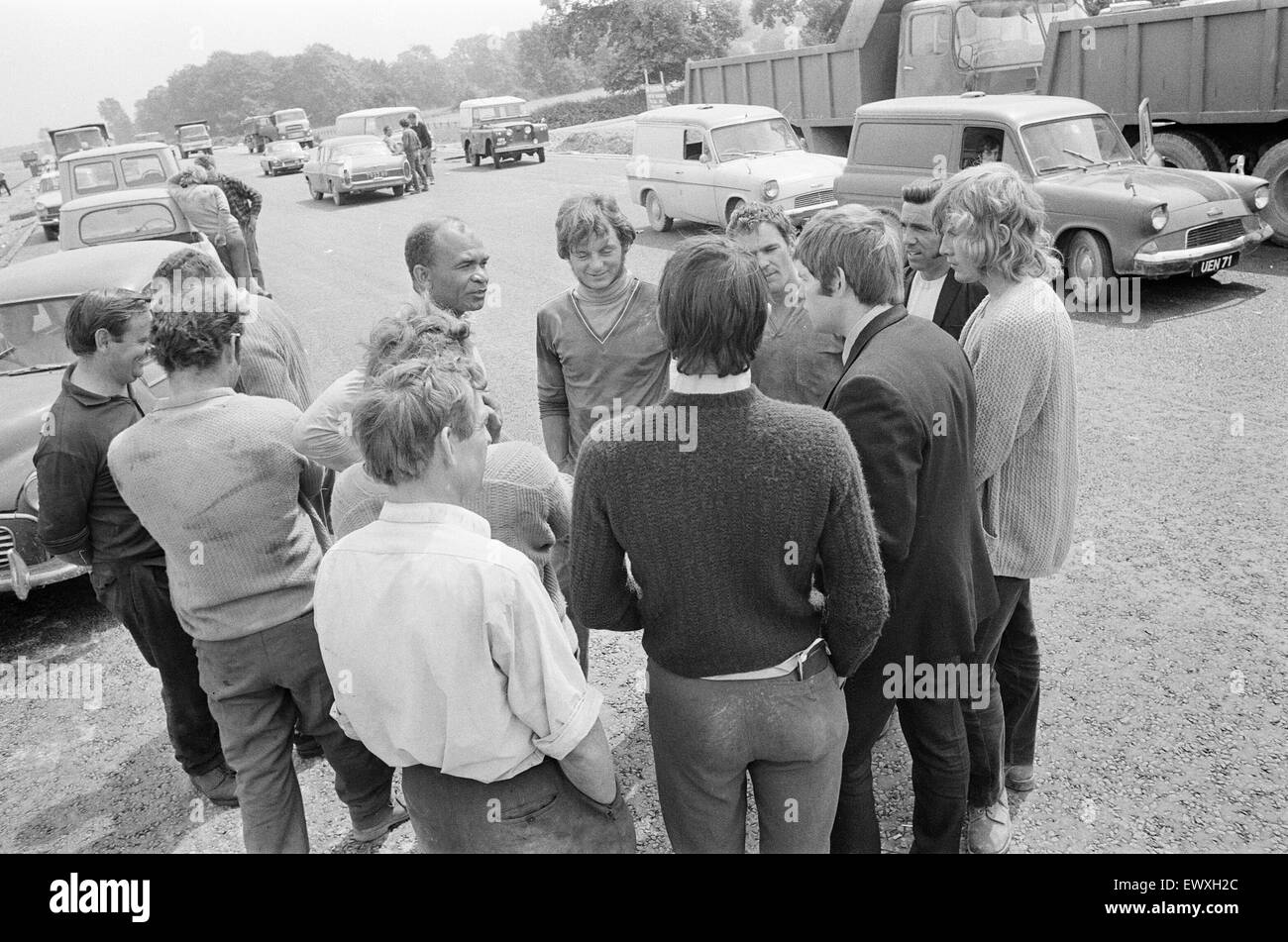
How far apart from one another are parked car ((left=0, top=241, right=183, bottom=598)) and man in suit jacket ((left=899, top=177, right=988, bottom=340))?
10.7 feet

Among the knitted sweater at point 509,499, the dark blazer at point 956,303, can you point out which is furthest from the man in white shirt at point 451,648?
the dark blazer at point 956,303

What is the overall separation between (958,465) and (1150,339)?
22.1 ft

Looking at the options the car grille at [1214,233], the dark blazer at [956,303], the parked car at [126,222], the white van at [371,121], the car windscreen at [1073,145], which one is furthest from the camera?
the white van at [371,121]

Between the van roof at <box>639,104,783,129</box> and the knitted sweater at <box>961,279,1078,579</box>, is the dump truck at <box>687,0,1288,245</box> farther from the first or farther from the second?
the knitted sweater at <box>961,279,1078,579</box>

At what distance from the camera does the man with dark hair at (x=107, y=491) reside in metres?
3.37

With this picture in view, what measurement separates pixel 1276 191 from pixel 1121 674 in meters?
8.86

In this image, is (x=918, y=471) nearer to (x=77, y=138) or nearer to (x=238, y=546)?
(x=238, y=546)

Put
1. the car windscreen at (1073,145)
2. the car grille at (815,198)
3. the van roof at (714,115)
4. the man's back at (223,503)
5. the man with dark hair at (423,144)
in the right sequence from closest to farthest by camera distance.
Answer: the man's back at (223,503) → the car windscreen at (1073,145) → the car grille at (815,198) → the van roof at (714,115) → the man with dark hair at (423,144)

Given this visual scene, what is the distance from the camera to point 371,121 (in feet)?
94.7

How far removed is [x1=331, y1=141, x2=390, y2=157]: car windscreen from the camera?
23500mm

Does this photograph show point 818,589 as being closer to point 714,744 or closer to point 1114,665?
point 714,744

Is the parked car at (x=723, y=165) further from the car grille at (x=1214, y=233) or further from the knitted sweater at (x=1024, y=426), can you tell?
the knitted sweater at (x=1024, y=426)

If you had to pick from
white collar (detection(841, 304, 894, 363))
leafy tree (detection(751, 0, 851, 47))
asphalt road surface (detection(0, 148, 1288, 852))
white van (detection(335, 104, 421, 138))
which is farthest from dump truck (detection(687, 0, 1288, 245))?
leafy tree (detection(751, 0, 851, 47))

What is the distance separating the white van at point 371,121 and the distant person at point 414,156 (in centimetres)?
509
